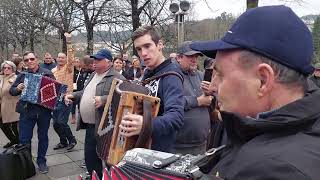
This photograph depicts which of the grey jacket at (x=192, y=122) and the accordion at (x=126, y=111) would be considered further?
the grey jacket at (x=192, y=122)

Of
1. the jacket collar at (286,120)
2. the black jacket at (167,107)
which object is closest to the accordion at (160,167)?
the jacket collar at (286,120)

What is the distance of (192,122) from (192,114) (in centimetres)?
9

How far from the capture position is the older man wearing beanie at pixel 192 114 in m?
3.44

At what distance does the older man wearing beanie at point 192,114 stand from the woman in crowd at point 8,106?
12.9 ft

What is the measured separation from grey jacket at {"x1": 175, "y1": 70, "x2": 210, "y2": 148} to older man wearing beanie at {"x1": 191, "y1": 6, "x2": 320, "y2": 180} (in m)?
2.16

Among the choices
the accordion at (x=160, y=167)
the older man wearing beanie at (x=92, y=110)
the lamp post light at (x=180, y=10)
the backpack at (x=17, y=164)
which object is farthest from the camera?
the lamp post light at (x=180, y=10)

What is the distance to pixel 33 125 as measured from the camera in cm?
529

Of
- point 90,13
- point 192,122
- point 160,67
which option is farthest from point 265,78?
point 90,13

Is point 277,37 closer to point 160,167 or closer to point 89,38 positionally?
point 160,167

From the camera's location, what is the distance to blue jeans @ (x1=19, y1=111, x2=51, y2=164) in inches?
205

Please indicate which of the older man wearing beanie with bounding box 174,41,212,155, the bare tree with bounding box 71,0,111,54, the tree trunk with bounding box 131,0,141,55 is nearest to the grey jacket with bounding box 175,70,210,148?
the older man wearing beanie with bounding box 174,41,212,155

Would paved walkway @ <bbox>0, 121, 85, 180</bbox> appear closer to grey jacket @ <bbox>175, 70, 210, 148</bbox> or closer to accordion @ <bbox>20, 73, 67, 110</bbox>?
accordion @ <bbox>20, 73, 67, 110</bbox>

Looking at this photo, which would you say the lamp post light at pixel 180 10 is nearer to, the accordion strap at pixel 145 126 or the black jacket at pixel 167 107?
the black jacket at pixel 167 107

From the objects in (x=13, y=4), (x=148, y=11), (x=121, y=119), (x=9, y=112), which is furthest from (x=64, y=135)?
(x=13, y=4)
